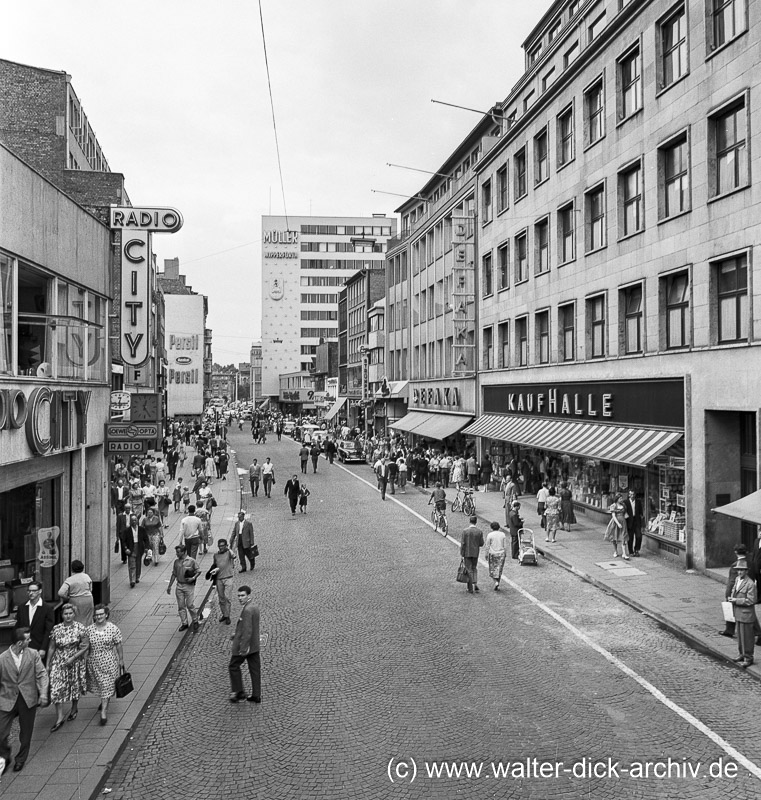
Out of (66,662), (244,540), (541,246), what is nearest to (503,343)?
(541,246)

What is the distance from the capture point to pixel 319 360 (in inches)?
4092

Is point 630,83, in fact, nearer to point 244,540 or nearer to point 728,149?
point 728,149

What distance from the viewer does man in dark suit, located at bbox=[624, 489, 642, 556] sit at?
1931cm

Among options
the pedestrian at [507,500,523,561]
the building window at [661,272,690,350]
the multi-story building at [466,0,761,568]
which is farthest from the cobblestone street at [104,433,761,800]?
the building window at [661,272,690,350]

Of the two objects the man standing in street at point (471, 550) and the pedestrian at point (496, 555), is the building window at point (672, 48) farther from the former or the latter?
the man standing in street at point (471, 550)

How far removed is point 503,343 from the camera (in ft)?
111

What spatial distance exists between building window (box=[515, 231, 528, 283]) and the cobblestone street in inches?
706

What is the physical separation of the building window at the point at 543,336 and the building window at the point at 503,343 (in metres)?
3.87

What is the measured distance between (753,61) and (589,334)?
10.2m

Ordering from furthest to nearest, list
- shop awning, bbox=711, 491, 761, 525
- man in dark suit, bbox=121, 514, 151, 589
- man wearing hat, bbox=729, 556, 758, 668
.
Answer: man in dark suit, bbox=121, 514, 151, 589 < shop awning, bbox=711, 491, 761, 525 < man wearing hat, bbox=729, 556, 758, 668

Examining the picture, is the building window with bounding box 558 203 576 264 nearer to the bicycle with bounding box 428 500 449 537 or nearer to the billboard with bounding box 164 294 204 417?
Answer: the bicycle with bounding box 428 500 449 537

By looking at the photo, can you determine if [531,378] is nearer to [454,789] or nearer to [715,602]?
[715,602]

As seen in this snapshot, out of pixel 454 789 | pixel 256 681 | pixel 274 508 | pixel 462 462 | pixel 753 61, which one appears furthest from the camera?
pixel 462 462

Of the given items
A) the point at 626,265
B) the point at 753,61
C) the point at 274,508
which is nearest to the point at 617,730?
the point at 753,61
